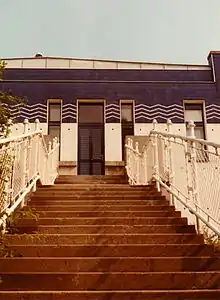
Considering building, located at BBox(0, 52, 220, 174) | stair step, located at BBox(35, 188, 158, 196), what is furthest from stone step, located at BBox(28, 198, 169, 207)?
building, located at BBox(0, 52, 220, 174)

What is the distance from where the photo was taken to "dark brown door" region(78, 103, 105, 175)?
567 inches

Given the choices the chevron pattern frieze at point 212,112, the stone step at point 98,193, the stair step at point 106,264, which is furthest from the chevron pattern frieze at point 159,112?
the stair step at point 106,264

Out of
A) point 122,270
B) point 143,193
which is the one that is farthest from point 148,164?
point 122,270

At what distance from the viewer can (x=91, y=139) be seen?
14.8m

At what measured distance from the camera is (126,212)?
6.00 metres

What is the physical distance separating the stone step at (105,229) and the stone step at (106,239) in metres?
0.28

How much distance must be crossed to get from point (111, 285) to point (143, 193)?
350 centimetres

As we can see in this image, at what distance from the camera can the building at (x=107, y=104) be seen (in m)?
14.5

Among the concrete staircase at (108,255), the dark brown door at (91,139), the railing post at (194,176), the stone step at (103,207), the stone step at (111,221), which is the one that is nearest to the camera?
the concrete staircase at (108,255)

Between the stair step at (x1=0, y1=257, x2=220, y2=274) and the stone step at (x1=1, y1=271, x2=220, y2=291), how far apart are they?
284 mm

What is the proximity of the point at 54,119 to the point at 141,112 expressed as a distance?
3.23 meters

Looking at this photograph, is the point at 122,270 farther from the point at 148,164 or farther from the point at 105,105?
the point at 105,105

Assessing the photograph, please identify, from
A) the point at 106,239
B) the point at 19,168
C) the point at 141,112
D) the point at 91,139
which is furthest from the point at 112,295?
the point at 141,112

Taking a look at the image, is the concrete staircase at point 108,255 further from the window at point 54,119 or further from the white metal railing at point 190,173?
the window at point 54,119
